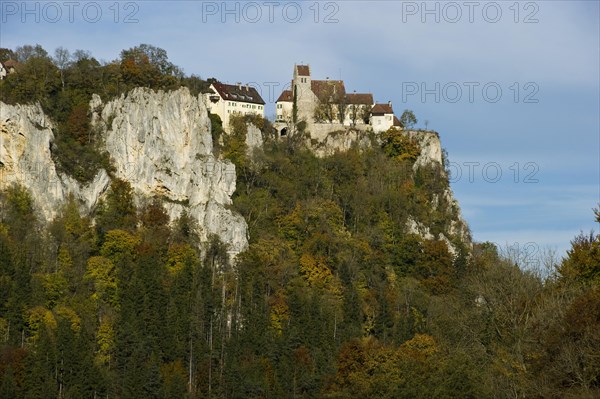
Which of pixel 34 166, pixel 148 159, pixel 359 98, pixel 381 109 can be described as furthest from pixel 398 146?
pixel 34 166

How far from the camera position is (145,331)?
7962 centimetres

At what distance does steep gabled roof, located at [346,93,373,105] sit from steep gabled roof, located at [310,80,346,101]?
28.3 inches

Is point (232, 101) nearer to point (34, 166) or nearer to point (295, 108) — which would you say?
point (295, 108)

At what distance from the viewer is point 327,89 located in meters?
116

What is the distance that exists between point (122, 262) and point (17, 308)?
9691 millimetres

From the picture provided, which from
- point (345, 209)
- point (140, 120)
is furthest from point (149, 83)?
point (345, 209)

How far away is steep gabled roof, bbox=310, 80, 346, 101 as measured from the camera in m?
115

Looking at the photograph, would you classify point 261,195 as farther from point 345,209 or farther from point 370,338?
point 370,338

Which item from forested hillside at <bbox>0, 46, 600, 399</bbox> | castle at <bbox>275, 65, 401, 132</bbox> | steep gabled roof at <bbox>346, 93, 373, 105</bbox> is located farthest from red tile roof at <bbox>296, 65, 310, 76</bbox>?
forested hillside at <bbox>0, 46, 600, 399</bbox>

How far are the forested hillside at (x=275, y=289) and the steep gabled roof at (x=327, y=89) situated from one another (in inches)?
288

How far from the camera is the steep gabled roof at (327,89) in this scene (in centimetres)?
11506

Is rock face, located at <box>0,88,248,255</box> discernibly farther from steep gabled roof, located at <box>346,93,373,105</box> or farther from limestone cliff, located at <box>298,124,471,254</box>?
steep gabled roof, located at <box>346,93,373,105</box>

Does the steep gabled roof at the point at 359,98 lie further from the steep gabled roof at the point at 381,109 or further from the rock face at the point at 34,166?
the rock face at the point at 34,166

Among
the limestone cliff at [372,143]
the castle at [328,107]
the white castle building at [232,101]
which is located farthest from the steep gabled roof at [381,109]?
the white castle building at [232,101]
